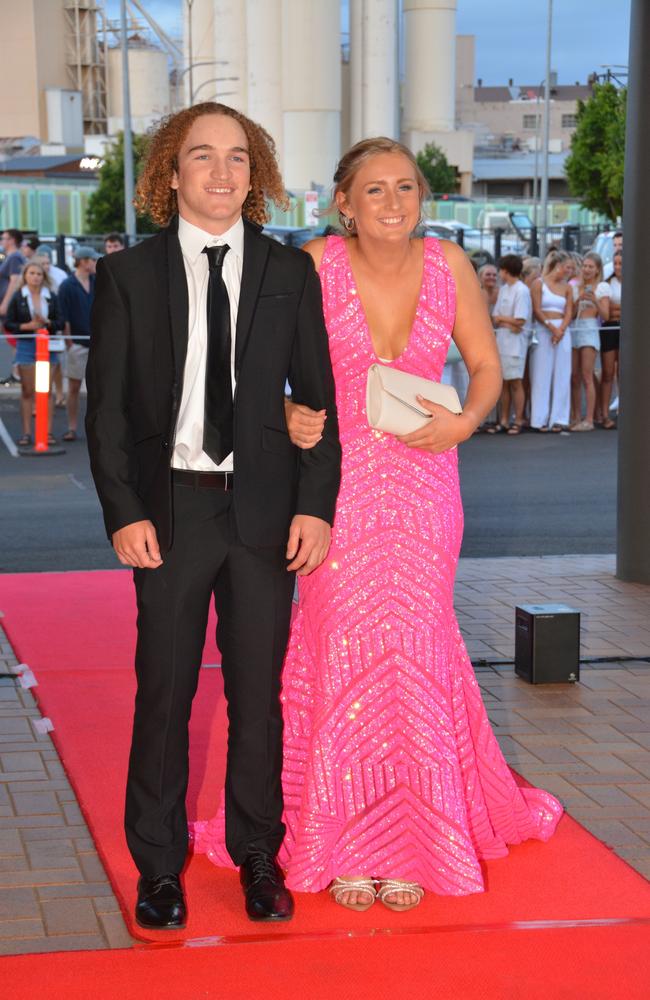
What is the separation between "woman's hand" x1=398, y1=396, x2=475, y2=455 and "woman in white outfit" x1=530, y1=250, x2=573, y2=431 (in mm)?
12242

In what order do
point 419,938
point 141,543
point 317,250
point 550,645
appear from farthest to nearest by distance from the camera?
1. point 550,645
2. point 317,250
3. point 419,938
4. point 141,543

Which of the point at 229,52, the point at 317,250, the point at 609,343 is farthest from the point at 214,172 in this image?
the point at 229,52

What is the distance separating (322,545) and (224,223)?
35.4 inches

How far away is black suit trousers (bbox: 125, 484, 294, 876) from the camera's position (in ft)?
12.6

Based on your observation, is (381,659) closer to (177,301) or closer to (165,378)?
(165,378)

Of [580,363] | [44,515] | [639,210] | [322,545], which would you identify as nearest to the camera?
[322,545]

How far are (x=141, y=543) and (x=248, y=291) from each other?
71cm

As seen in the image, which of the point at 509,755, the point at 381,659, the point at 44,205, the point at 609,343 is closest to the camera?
the point at 381,659

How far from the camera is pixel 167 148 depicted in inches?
154

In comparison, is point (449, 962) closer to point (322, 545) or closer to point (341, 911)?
point (341, 911)

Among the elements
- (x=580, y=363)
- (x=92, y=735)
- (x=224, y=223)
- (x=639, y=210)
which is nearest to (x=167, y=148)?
(x=224, y=223)

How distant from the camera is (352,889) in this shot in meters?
4.12

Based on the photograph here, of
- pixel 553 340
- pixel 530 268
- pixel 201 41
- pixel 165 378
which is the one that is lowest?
pixel 553 340

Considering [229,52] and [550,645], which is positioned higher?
[229,52]
